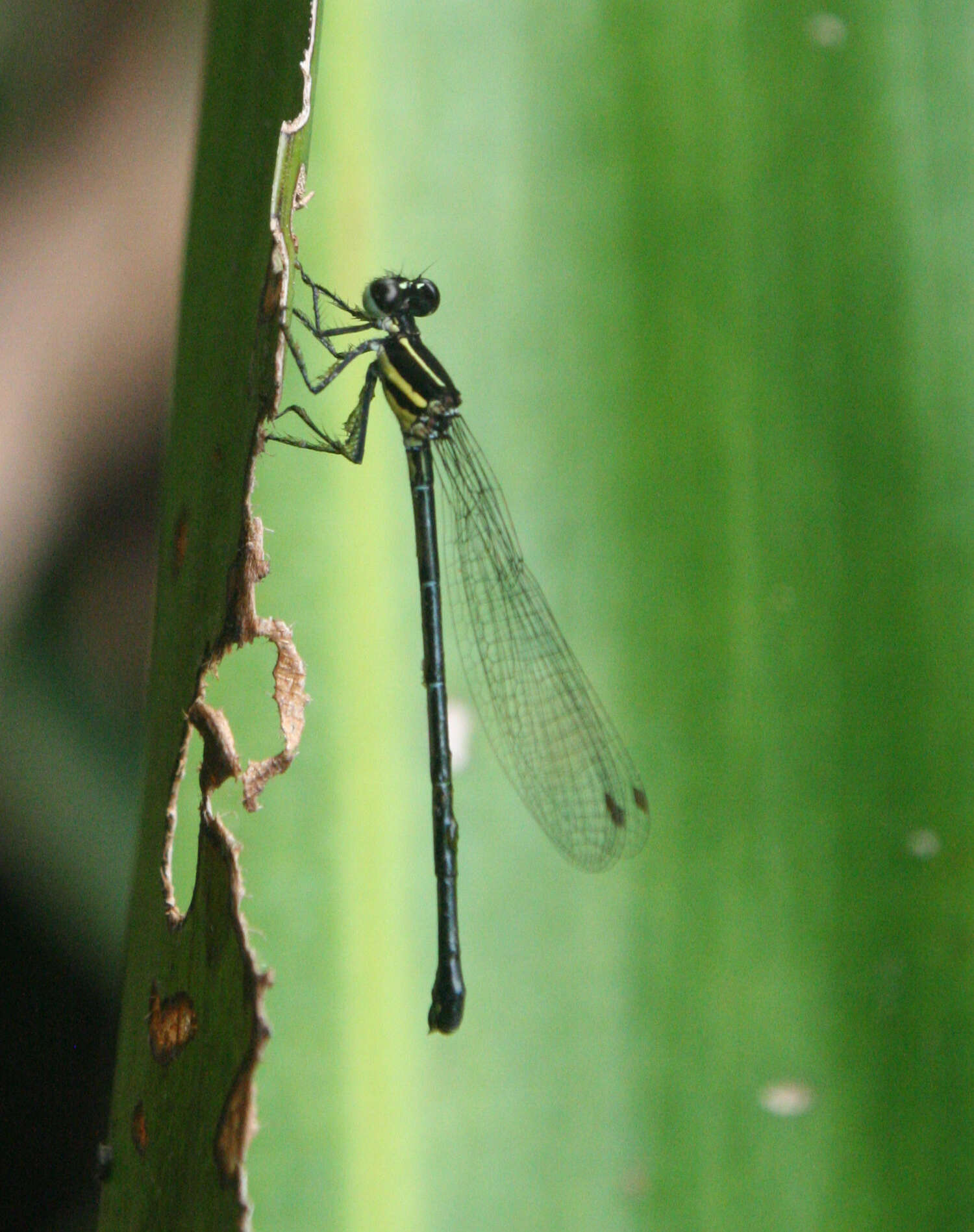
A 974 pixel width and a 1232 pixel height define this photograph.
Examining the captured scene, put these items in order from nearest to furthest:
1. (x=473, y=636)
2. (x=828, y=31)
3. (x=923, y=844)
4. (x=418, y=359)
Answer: (x=923, y=844), (x=828, y=31), (x=418, y=359), (x=473, y=636)

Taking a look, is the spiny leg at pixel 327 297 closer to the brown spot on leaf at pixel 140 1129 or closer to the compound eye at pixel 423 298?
the compound eye at pixel 423 298

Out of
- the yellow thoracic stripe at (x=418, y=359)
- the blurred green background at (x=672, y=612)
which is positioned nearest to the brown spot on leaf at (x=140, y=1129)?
the blurred green background at (x=672, y=612)

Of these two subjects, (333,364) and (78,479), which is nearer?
(333,364)

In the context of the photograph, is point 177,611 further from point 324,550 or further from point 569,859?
point 569,859

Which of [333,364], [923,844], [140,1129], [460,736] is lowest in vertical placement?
[140,1129]

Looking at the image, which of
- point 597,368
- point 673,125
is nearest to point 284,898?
point 597,368

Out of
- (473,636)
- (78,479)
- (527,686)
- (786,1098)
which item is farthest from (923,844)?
(78,479)

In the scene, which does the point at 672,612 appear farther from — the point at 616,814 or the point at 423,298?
the point at 423,298
